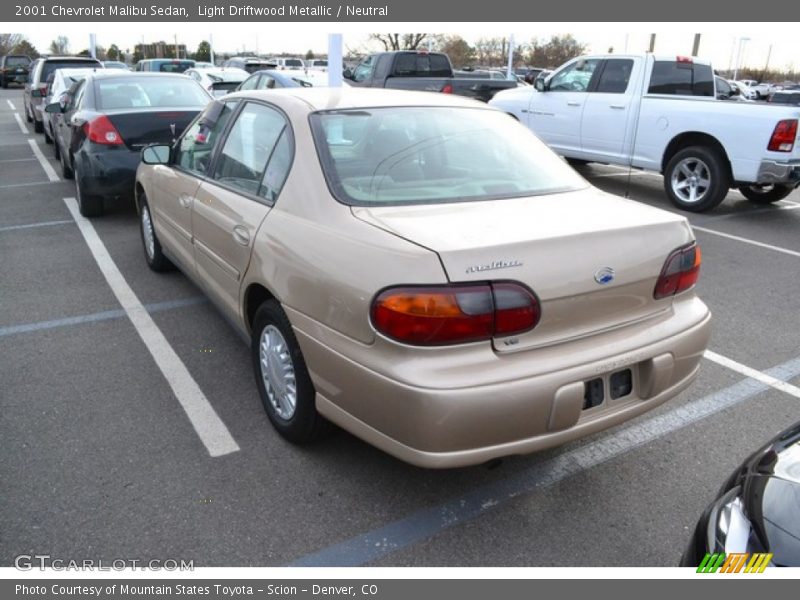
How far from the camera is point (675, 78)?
8781 millimetres

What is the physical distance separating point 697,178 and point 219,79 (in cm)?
1060

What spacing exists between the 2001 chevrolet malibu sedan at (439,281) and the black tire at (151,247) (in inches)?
77.8

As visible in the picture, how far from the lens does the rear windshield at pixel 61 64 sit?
15023 mm

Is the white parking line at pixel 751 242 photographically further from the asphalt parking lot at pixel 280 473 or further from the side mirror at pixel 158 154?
the side mirror at pixel 158 154

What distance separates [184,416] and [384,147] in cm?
173

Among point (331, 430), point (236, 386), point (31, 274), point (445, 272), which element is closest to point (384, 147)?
point (445, 272)

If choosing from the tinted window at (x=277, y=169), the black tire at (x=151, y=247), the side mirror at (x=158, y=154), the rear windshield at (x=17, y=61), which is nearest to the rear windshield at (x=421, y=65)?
the black tire at (x=151, y=247)

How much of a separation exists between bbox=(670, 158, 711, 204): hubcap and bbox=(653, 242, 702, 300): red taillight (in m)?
5.89

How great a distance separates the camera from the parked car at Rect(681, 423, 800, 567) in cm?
162

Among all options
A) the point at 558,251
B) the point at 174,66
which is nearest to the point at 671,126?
the point at 558,251

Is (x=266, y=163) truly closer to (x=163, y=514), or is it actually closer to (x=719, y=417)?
(x=163, y=514)

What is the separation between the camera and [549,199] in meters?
3.03

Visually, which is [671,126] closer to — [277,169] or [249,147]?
[249,147]

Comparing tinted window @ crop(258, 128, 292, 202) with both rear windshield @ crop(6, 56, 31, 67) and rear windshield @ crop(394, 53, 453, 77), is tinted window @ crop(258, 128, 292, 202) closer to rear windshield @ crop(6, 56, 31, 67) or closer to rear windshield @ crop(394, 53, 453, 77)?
rear windshield @ crop(394, 53, 453, 77)
